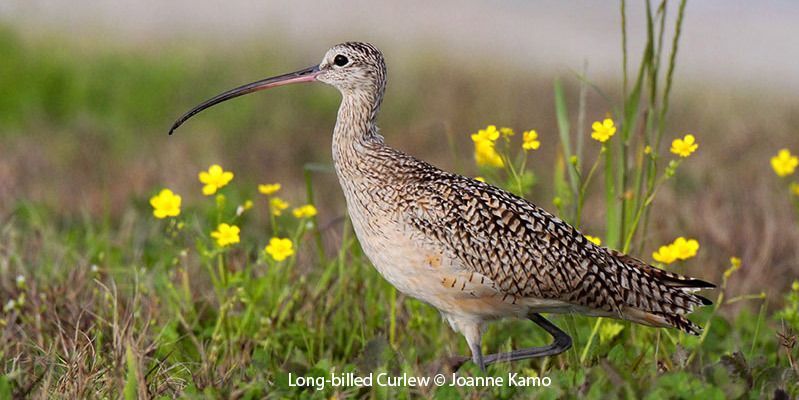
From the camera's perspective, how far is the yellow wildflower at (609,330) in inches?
212

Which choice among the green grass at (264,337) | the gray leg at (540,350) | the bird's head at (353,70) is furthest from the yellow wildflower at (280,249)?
the gray leg at (540,350)

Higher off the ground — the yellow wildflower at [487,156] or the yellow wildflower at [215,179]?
the yellow wildflower at [215,179]

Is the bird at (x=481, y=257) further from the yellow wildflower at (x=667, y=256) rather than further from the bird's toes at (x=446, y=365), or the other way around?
the yellow wildflower at (x=667, y=256)

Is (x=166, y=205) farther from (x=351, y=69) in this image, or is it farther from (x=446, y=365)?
(x=446, y=365)

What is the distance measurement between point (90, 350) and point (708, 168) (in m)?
6.06

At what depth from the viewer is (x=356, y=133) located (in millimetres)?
4953

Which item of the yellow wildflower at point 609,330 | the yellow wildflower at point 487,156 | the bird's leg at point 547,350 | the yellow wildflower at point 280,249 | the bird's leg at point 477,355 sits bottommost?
the yellow wildflower at point 609,330

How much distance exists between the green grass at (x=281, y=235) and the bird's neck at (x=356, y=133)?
2.07 feet

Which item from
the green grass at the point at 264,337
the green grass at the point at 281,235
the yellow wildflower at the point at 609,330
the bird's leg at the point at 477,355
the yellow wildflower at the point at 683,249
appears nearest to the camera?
the green grass at the point at 264,337

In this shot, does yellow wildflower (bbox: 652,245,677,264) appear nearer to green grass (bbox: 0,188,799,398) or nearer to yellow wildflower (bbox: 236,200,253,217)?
green grass (bbox: 0,188,799,398)

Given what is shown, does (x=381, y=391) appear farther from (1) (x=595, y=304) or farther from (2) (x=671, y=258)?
(2) (x=671, y=258)

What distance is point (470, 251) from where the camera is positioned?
14.9 feet

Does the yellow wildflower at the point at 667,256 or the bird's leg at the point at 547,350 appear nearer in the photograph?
the bird's leg at the point at 547,350

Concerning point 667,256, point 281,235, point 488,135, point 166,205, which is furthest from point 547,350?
point 281,235
